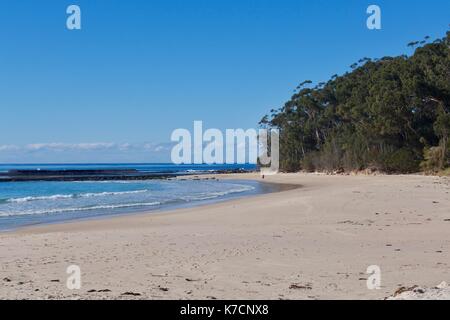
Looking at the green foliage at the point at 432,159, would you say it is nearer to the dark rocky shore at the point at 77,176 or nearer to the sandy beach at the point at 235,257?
the sandy beach at the point at 235,257

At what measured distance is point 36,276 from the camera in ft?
27.9

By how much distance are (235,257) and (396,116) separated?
48.0m

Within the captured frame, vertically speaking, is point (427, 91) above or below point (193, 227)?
above

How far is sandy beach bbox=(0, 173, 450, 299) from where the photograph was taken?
7.23 m

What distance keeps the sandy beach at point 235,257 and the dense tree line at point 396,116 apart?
36.0m

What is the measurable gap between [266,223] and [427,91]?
40371mm

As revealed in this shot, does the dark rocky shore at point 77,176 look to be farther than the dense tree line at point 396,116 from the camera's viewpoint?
Yes

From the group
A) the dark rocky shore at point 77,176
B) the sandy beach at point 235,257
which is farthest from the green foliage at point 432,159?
the dark rocky shore at point 77,176

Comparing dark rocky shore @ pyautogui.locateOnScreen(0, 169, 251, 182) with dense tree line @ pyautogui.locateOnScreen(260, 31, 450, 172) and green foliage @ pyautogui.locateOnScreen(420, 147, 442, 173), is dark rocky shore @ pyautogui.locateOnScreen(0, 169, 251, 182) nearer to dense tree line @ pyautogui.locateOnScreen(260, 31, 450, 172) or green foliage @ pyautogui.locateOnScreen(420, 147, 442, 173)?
dense tree line @ pyautogui.locateOnScreen(260, 31, 450, 172)

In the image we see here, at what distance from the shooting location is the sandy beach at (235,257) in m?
7.23

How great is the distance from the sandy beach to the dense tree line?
3601 cm

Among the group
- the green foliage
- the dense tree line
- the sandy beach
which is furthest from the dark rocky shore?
the sandy beach
